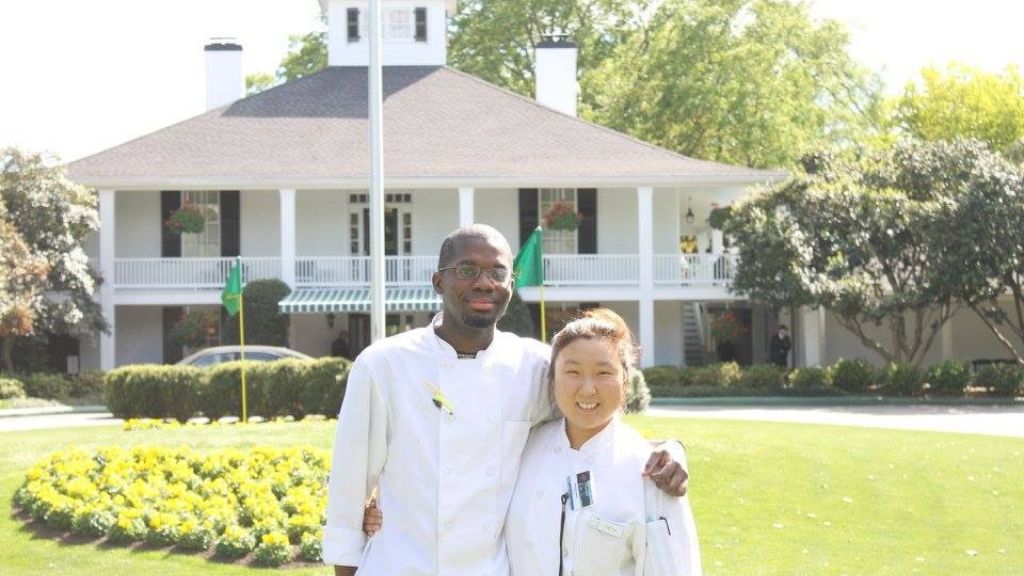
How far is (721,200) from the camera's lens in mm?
40062

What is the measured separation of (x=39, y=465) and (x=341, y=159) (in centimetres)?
2170

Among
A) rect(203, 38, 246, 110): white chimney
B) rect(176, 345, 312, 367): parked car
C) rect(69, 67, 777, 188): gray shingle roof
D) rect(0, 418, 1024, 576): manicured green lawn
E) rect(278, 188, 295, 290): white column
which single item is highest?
rect(203, 38, 246, 110): white chimney

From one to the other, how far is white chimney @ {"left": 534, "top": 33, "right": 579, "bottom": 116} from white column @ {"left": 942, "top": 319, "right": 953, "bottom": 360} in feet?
36.7

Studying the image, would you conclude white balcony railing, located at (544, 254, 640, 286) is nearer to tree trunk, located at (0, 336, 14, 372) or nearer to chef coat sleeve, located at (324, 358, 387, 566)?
tree trunk, located at (0, 336, 14, 372)

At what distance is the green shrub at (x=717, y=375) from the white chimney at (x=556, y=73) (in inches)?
398

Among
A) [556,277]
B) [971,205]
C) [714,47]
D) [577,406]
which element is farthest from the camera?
[714,47]

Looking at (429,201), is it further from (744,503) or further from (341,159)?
(744,503)

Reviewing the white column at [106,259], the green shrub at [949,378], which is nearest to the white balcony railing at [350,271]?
the white column at [106,259]

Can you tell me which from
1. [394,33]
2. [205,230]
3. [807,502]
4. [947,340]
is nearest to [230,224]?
[205,230]

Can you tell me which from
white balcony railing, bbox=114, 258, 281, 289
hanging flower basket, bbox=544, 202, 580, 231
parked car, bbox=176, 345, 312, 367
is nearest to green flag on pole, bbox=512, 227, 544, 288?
parked car, bbox=176, 345, 312, 367

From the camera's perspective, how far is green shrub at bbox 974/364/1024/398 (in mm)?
30453

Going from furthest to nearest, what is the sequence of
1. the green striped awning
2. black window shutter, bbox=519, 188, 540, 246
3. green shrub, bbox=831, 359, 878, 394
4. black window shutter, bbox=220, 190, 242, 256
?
black window shutter, bbox=519, 188, 540, 246 < black window shutter, bbox=220, 190, 242, 256 < the green striped awning < green shrub, bbox=831, 359, 878, 394

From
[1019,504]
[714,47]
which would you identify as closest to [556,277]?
[714,47]

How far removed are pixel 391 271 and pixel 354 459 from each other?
99.1 ft
